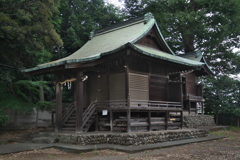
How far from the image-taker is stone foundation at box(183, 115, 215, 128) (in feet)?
67.4

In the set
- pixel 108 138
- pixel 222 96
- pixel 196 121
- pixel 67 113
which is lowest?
pixel 108 138

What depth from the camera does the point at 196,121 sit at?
70.8 ft

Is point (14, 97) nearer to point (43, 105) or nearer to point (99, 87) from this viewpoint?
point (43, 105)

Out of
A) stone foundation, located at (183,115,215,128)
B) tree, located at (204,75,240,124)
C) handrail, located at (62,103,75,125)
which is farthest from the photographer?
tree, located at (204,75,240,124)

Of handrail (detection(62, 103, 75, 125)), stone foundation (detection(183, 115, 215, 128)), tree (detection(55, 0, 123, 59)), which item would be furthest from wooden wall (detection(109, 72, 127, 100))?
tree (detection(55, 0, 123, 59))

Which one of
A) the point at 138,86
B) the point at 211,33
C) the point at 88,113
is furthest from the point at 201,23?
the point at 88,113

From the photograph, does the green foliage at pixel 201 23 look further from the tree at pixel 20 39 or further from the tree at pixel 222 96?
the tree at pixel 20 39

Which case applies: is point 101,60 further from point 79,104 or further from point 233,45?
point 233,45

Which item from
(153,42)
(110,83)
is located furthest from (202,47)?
(110,83)

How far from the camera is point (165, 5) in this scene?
29594mm

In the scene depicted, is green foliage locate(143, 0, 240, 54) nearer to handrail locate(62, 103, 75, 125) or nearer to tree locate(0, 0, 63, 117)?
tree locate(0, 0, 63, 117)

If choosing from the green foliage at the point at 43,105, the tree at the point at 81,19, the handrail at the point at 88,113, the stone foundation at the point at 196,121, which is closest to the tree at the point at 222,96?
the stone foundation at the point at 196,121

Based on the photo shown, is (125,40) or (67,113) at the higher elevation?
(125,40)

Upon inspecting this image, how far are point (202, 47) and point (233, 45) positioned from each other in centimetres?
359
